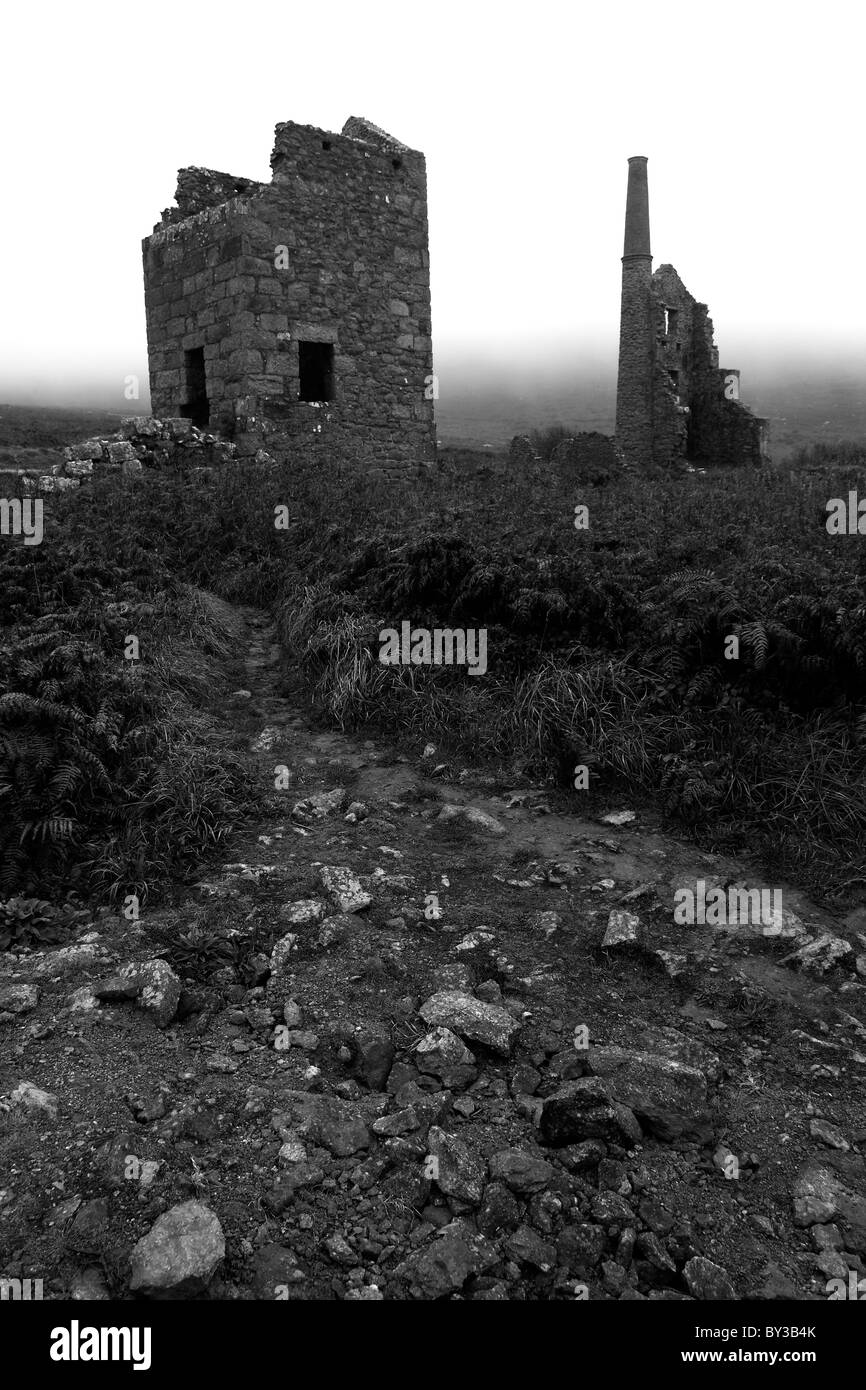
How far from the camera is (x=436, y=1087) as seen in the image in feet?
10.9

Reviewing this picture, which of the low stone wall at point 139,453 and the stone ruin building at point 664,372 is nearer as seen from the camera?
the low stone wall at point 139,453

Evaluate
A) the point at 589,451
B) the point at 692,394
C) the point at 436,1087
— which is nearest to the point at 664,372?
the point at 692,394

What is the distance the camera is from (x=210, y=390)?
13867mm

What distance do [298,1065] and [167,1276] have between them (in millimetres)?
982

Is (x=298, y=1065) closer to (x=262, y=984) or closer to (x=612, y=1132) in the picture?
(x=262, y=984)

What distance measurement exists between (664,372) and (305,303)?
2148 cm

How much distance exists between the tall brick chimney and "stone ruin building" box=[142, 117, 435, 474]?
18.6 meters

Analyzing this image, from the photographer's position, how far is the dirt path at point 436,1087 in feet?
8.66

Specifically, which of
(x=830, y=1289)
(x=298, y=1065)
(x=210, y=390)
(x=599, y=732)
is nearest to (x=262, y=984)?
(x=298, y=1065)
